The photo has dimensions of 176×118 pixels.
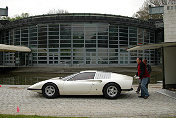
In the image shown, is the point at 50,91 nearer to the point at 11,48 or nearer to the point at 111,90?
the point at 111,90

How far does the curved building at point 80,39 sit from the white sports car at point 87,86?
1938cm

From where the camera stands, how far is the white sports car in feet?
26.5

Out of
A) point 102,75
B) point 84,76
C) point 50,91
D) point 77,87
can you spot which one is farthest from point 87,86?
point 50,91

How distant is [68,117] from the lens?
5.15 m

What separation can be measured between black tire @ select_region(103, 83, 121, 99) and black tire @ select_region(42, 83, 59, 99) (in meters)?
2.11

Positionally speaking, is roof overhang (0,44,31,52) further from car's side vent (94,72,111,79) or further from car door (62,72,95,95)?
car's side vent (94,72,111,79)

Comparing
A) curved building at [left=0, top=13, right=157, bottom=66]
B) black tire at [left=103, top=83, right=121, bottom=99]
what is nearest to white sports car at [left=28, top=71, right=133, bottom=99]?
black tire at [left=103, top=83, right=121, bottom=99]

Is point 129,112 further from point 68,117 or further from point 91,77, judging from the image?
point 91,77

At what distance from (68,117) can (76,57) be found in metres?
22.9

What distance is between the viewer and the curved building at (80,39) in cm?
2789

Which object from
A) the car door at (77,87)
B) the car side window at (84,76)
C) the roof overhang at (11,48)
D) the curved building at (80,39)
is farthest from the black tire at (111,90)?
the curved building at (80,39)

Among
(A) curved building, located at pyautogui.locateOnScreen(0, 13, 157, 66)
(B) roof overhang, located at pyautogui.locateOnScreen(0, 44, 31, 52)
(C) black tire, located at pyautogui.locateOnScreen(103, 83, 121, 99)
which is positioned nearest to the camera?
(C) black tire, located at pyautogui.locateOnScreen(103, 83, 121, 99)

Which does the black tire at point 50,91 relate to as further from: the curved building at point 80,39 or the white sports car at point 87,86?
the curved building at point 80,39

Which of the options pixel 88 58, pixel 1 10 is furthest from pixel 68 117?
pixel 1 10
